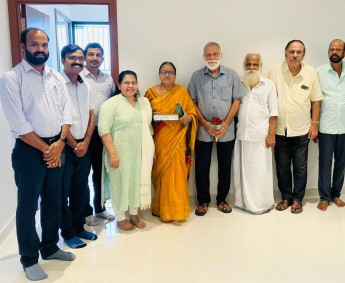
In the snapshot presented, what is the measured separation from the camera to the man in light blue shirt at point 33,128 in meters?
2.06

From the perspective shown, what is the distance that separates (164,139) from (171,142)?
74 millimetres

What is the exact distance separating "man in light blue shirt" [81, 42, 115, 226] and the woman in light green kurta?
156 mm

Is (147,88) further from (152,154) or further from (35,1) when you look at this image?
(35,1)

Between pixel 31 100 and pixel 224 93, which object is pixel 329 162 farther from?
pixel 31 100

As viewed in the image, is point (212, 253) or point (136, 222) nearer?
point (212, 253)

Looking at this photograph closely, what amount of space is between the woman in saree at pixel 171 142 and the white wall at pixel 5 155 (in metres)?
1.31

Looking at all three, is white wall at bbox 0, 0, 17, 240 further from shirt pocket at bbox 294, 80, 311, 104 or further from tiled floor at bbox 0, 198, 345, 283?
shirt pocket at bbox 294, 80, 311, 104

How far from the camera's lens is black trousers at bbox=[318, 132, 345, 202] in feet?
11.4

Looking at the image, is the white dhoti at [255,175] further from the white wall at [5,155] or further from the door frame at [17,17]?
the white wall at [5,155]

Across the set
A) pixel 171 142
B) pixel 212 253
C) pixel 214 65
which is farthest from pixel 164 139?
pixel 212 253

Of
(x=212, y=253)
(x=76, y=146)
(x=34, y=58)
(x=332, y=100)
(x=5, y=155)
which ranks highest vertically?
(x=34, y=58)

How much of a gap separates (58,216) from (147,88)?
5.30 feet

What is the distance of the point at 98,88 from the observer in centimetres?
301

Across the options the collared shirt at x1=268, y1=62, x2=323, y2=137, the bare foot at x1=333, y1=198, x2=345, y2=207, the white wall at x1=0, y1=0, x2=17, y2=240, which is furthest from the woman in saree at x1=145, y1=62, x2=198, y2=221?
the bare foot at x1=333, y1=198, x2=345, y2=207
